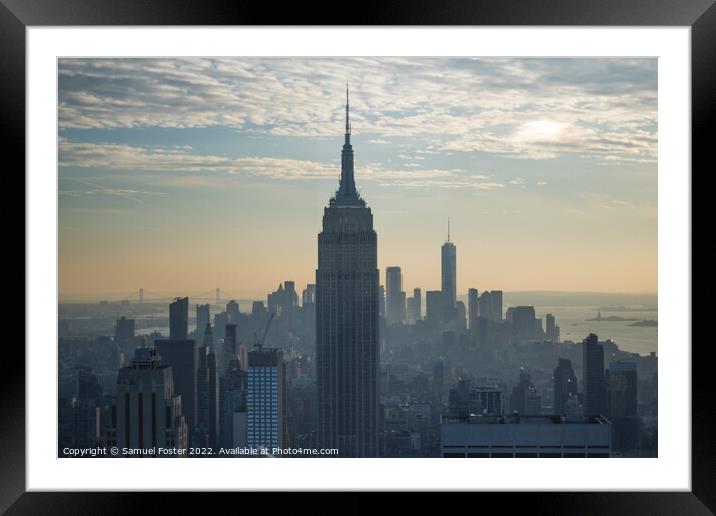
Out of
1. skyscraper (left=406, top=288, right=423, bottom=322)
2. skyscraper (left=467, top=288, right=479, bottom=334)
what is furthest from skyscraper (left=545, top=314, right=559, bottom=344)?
skyscraper (left=406, top=288, right=423, bottom=322)

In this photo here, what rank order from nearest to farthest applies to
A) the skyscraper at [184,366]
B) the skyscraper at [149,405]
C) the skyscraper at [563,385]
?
the skyscraper at [149,405] → the skyscraper at [184,366] → the skyscraper at [563,385]

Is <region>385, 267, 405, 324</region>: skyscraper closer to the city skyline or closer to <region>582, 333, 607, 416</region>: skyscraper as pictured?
the city skyline

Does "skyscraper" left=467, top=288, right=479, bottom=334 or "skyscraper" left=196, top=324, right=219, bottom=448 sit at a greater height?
"skyscraper" left=467, top=288, right=479, bottom=334

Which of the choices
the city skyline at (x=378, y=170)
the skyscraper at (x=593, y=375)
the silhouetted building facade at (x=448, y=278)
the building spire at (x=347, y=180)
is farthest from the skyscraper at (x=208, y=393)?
the skyscraper at (x=593, y=375)

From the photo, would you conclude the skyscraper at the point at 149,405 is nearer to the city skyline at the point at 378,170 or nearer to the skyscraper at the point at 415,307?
the city skyline at the point at 378,170

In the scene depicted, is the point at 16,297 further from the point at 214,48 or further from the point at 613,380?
the point at 613,380

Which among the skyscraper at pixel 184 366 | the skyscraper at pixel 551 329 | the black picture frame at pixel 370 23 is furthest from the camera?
the skyscraper at pixel 551 329
